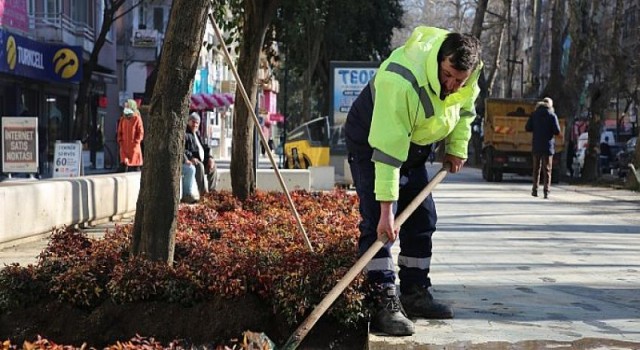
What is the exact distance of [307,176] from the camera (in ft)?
54.9

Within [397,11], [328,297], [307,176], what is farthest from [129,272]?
[397,11]

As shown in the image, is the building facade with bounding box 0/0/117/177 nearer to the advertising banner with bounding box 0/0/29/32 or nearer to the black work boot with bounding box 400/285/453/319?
the advertising banner with bounding box 0/0/29/32

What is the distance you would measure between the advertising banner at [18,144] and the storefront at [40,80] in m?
6.72

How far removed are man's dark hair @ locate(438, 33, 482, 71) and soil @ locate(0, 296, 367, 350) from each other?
62.4 inches

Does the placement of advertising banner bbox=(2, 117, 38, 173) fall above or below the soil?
above

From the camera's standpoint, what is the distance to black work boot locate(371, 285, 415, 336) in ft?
15.2

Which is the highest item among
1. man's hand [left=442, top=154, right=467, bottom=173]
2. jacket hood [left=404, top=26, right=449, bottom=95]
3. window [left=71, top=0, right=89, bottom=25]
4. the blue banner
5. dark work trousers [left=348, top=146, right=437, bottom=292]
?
window [left=71, top=0, right=89, bottom=25]

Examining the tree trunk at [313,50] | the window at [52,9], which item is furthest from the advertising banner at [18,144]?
the tree trunk at [313,50]

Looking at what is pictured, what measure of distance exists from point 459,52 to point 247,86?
649cm

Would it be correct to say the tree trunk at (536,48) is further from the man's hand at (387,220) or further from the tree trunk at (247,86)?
the man's hand at (387,220)

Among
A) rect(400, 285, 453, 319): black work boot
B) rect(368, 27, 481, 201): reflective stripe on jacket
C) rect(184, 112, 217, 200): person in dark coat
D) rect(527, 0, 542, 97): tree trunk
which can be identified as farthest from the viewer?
rect(527, 0, 542, 97): tree trunk

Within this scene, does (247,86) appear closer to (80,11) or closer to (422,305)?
(422,305)

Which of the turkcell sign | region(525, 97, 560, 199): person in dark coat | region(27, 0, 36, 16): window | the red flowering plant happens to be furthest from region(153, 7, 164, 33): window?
the red flowering plant

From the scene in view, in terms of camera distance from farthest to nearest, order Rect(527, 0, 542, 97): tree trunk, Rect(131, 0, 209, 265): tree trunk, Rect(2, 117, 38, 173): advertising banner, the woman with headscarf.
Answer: Rect(527, 0, 542, 97): tree trunk → Rect(2, 117, 38, 173): advertising banner → the woman with headscarf → Rect(131, 0, 209, 265): tree trunk
